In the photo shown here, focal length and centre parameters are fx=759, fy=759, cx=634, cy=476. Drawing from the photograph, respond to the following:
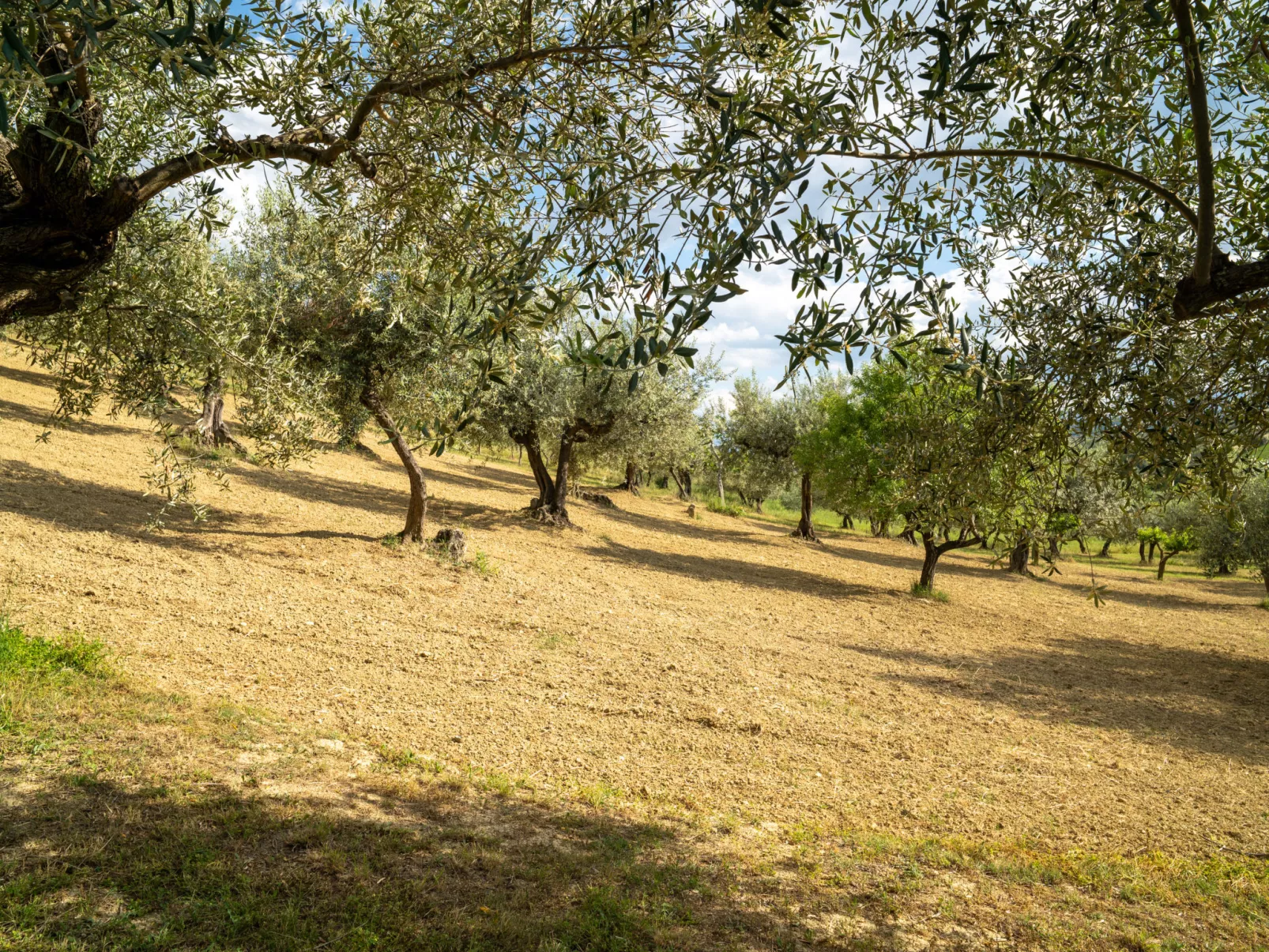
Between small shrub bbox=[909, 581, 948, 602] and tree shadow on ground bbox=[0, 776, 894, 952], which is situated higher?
small shrub bbox=[909, 581, 948, 602]

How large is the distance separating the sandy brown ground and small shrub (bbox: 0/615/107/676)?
0.61m

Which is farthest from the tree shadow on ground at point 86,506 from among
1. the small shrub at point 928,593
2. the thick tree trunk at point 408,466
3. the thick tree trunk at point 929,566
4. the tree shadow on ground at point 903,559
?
the tree shadow on ground at point 903,559

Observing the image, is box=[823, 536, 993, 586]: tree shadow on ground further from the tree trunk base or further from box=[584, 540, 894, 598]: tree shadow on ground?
the tree trunk base

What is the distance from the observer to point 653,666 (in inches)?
457

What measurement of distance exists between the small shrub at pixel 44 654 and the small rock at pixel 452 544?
28.0ft

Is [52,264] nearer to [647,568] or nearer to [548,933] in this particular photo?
[548,933]

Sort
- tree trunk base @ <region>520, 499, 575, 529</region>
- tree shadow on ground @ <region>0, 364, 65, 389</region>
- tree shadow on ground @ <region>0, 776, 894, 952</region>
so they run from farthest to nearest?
1. tree shadow on ground @ <region>0, 364, 65, 389</region>
2. tree trunk base @ <region>520, 499, 575, 529</region>
3. tree shadow on ground @ <region>0, 776, 894, 952</region>

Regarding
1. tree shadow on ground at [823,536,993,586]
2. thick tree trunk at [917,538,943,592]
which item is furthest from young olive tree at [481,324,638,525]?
tree shadow on ground at [823,536,993,586]

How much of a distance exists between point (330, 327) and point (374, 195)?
1018cm

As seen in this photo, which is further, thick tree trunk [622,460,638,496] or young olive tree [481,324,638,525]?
thick tree trunk [622,460,638,496]

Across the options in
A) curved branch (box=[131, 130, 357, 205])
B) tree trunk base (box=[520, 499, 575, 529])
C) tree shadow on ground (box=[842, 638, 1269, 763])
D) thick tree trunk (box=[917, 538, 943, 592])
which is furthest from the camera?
tree trunk base (box=[520, 499, 575, 529])

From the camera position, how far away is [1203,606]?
90.7 feet

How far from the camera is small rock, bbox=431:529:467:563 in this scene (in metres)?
16.2

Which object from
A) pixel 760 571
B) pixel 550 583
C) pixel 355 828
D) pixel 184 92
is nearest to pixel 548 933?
pixel 355 828
